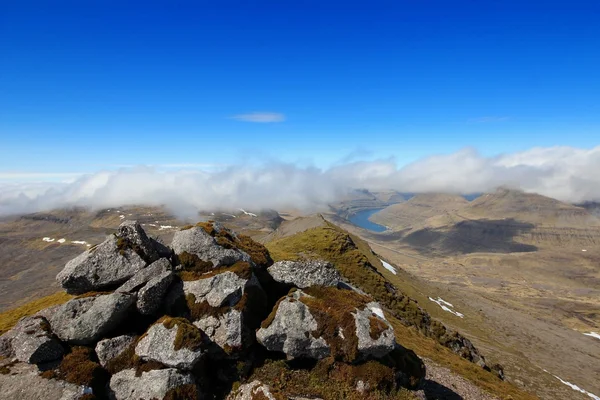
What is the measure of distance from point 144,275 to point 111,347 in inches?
228

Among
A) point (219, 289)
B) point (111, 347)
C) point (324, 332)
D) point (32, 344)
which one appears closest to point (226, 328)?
point (219, 289)

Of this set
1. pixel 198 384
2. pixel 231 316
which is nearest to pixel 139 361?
pixel 198 384

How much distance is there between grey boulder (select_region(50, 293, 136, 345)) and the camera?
23.6m

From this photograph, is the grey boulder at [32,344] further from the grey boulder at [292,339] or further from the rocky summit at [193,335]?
the grey boulder at [292,339]

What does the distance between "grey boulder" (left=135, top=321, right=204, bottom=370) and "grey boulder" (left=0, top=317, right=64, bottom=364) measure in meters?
5.65

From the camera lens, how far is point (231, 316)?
85.4ft

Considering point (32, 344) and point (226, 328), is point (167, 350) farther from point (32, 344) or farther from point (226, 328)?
point (32, 344)

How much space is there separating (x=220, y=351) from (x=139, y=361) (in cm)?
588

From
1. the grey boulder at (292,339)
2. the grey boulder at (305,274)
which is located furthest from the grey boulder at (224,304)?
the grey boulder at (305,274)

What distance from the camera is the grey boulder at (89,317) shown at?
23578mm

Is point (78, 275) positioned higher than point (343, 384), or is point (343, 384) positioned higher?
point (78, 275)

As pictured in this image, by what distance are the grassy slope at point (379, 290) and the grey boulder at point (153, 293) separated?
3245 centimetres

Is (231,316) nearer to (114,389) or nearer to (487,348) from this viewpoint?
(114,389)

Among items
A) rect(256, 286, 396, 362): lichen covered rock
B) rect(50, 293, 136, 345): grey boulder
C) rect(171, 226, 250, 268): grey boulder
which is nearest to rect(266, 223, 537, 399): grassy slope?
rect(256, 286, 396, 362): lichen covered rock
